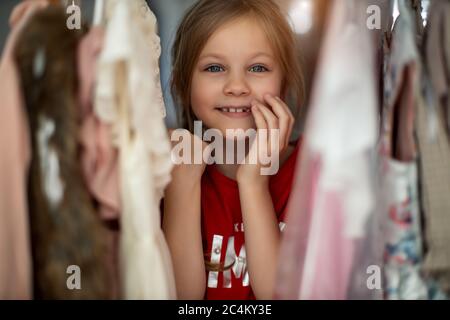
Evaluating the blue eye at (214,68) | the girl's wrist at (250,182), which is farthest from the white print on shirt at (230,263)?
the blue eye at (214,68)

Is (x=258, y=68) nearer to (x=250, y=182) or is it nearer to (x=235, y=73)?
(x=235, y=73)

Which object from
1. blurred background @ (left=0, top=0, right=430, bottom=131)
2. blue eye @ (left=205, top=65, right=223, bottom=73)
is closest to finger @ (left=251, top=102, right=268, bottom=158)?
blue eye @ (left=205, top=65, right=223, bottom=73)

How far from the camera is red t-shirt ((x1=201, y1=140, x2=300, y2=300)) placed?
3.56ft

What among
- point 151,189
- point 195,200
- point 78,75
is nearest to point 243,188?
point 195,200

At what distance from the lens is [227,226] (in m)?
1.11

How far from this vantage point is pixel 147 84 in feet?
2.60

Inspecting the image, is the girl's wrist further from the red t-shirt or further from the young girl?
the red t-shirt

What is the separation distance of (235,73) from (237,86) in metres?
0.03

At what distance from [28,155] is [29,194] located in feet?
0.20

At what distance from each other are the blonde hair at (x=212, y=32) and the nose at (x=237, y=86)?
11 centimetres

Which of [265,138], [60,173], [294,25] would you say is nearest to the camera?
[60,173]

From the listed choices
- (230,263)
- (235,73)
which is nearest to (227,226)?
(230,263)

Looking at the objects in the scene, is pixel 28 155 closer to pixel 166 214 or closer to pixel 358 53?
pixel 166 214

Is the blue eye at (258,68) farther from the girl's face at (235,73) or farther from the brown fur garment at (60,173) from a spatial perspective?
the brown fur garment at (60,173)
